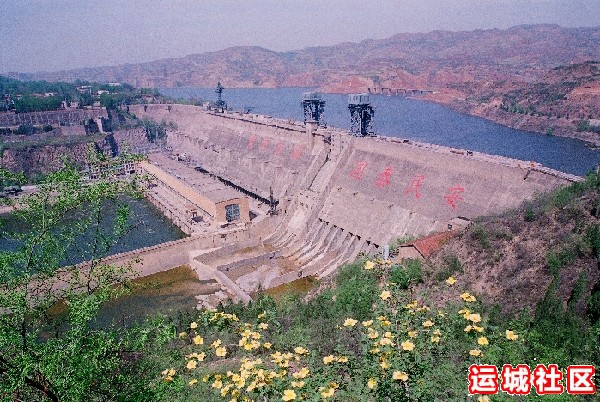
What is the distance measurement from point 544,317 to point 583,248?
5401mm

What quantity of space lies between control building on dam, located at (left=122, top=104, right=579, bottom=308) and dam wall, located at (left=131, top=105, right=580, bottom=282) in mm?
91

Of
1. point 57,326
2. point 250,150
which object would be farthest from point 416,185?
point 57,326

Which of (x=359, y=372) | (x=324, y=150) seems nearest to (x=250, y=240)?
(x=324, y=150)

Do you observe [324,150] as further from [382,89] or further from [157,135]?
[382,89]

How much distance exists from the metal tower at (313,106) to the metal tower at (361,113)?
7.72 meters

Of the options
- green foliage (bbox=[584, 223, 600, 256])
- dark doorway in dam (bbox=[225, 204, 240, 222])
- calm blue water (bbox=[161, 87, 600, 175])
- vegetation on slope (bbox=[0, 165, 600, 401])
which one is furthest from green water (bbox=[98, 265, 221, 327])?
calm blue water (bbox=[161, 87, 600, 175])

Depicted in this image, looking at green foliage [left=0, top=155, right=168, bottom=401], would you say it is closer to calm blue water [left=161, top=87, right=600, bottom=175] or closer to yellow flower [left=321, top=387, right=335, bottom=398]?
yellow flower [left=321, top=387, right=335, bottom=398]

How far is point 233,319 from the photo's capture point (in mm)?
7273

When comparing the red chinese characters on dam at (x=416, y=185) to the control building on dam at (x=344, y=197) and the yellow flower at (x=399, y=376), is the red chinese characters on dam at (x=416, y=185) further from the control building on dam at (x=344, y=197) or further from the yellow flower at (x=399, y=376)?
the yellow flower at (x=399, y=376)

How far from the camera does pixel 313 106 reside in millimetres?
57156

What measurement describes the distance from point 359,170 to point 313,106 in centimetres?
1632

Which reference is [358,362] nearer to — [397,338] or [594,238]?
[397,338]

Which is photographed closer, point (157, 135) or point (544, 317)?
point (544, 317)

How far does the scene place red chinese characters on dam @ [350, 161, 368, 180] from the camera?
43875 millimetres
